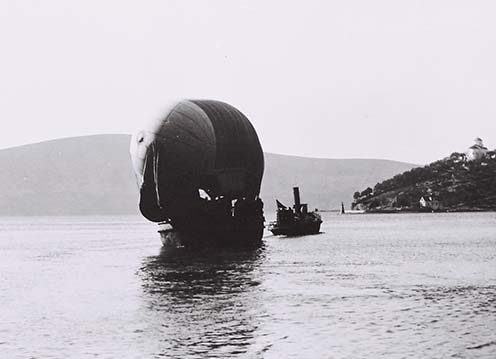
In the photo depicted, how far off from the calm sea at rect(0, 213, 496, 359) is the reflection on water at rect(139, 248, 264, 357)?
0.05 meters

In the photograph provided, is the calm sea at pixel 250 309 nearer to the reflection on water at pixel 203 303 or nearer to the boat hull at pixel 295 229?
the reflection on water at pixel 203 303

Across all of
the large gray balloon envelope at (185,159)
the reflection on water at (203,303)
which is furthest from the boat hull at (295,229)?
the reflection on water at (203,303)

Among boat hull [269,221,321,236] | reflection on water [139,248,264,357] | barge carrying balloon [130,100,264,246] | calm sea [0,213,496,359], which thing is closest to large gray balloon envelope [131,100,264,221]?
barge carrying balloon [130,100,264,246]

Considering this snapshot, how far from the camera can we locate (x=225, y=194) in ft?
156

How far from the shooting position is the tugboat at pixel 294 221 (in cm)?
7244

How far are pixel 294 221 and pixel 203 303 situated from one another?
50.8 metres

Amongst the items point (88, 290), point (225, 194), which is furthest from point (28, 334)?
point (225, 194)

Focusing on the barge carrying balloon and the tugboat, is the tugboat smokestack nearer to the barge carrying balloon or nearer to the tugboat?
the tugboat

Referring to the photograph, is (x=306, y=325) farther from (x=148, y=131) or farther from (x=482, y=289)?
(x=148, y=131)

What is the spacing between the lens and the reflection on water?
55.9ft

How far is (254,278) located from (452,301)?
957cm

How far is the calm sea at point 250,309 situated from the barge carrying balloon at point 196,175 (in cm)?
486

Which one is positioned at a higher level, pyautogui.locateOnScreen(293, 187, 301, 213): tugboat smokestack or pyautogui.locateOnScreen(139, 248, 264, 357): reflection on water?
pyautogui.locateOnScreen(293, 187, 301, 213): tugboat smokestack

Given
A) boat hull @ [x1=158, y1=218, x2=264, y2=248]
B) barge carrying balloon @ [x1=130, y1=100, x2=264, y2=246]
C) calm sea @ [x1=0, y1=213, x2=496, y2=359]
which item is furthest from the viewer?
boat hull @ [x1=158, y1=218, x2=264, y2=248]
